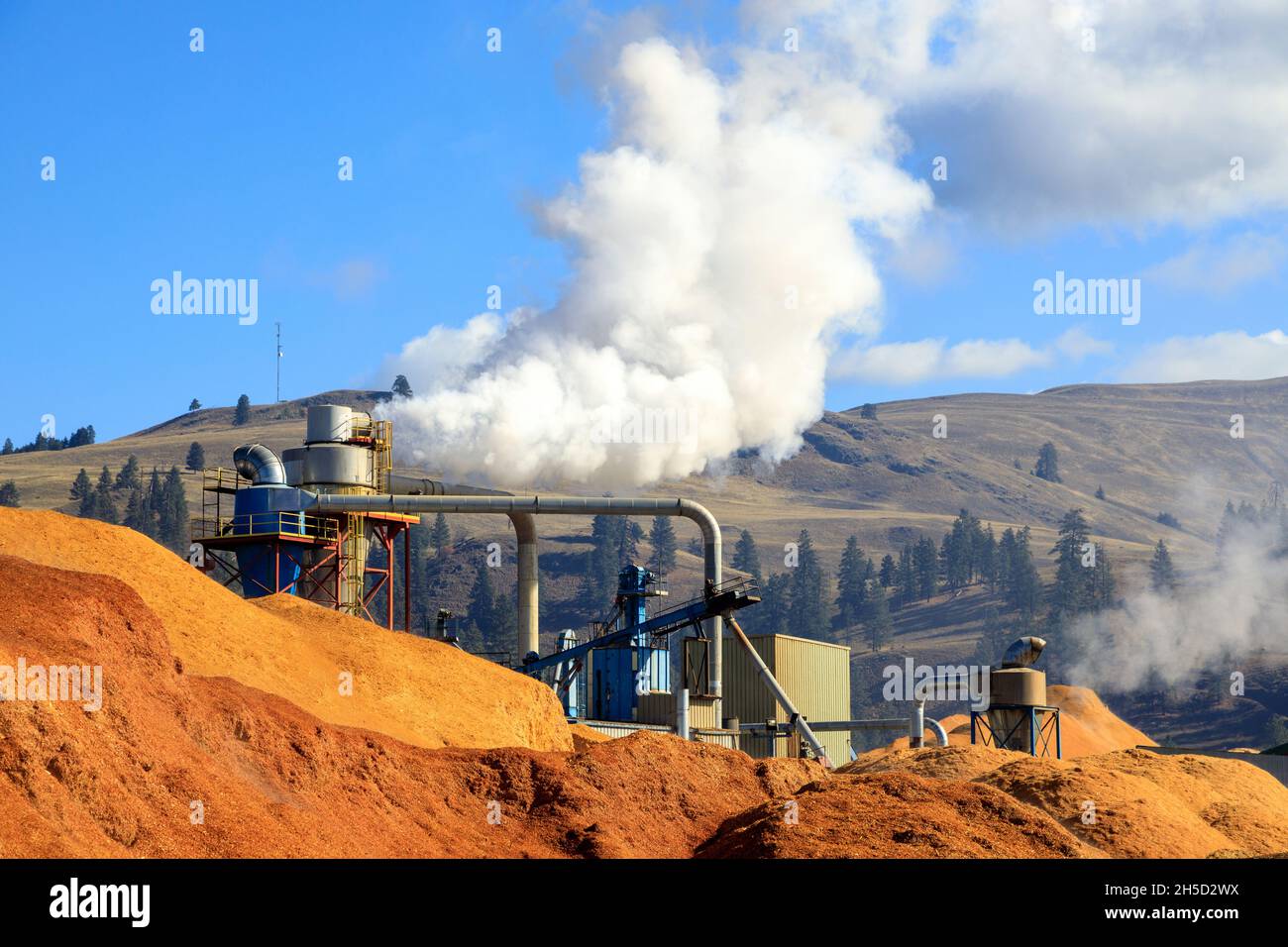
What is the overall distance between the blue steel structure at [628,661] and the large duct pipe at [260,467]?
12441mm

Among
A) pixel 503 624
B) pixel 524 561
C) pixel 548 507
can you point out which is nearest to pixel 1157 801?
pixel 548 507

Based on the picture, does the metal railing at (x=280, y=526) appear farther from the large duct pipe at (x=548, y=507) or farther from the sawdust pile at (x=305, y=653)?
the sawdust pile at (x=305, y=653)

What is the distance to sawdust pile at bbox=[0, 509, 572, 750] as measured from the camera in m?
37.1

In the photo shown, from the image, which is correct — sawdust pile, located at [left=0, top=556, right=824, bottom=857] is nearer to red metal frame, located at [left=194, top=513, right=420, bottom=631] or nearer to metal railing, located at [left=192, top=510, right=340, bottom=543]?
red metal frame, located at [left=194, top=513, right=420, bottom=631]

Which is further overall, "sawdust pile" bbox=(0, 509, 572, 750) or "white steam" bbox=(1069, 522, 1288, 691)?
"white steam" bbox=(1069, 522, 1288, 691)

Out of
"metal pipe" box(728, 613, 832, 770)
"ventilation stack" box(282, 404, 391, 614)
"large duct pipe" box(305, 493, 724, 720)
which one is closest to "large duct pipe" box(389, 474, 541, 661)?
"large duct pipe" box(305, 493, 724, 720)

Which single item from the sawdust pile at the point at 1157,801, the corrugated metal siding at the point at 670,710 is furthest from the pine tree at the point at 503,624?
the sawdust pile at the point at 1157,801

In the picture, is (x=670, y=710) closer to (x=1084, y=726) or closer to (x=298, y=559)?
(x=298, y=559)

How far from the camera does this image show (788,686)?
218 ft

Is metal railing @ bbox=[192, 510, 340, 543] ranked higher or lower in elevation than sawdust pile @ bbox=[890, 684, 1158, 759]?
higher

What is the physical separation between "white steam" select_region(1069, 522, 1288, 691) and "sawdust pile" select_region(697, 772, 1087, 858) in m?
141
